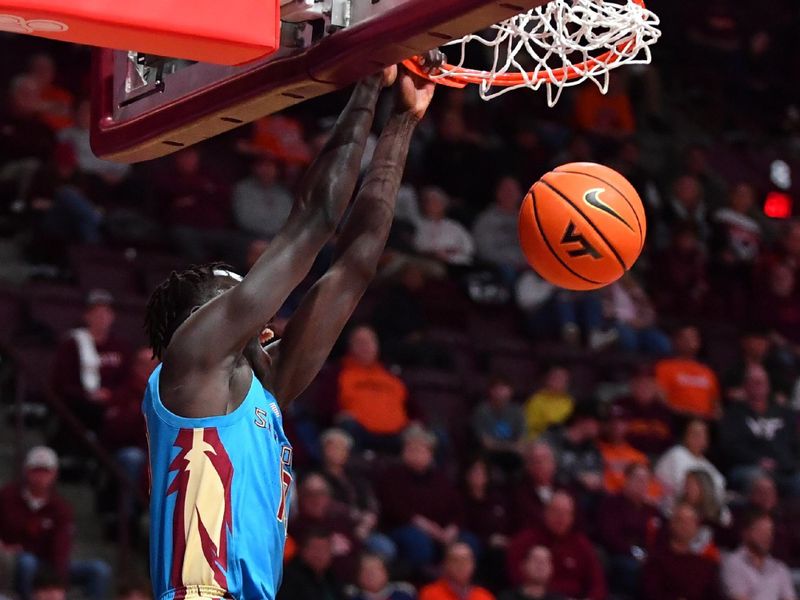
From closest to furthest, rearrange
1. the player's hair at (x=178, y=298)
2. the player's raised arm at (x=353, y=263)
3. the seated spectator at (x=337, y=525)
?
the player's hair at (x=178, y=298) → the player's raised arm at (x=353, y=263) → the seated spectator at (x=337, y=525)

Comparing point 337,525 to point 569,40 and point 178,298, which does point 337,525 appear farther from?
point 178,298

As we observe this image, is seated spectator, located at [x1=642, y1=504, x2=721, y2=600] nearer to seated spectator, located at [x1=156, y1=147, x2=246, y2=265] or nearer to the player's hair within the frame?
seated spectator, located at [x1=156, y1=147, x2=246, y2=265]

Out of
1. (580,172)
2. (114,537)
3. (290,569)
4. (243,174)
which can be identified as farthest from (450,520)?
(580,172)

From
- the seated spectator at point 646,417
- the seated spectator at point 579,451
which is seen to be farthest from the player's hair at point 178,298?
the seated spectator at point 646,417

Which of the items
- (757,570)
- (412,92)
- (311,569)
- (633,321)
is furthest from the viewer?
(633,321)

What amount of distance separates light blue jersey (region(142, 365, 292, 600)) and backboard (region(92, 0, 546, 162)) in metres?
0.78

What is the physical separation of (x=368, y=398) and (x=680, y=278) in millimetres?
3595

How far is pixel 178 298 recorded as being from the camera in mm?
3783

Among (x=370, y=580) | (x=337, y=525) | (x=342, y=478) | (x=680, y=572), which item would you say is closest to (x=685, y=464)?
(x=680, y=572)

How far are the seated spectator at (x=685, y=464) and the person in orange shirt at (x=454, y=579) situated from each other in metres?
2.00

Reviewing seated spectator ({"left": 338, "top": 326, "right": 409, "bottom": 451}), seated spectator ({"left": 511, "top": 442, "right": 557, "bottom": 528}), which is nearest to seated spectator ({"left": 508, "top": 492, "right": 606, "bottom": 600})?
seated spectator ({"left": 511, "top": 442, "right": 557, "bottom": 528})

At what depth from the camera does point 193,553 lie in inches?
143

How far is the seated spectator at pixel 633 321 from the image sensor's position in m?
11.1

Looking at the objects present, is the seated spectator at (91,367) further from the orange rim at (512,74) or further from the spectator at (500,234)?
the orange rim at (512,74)
